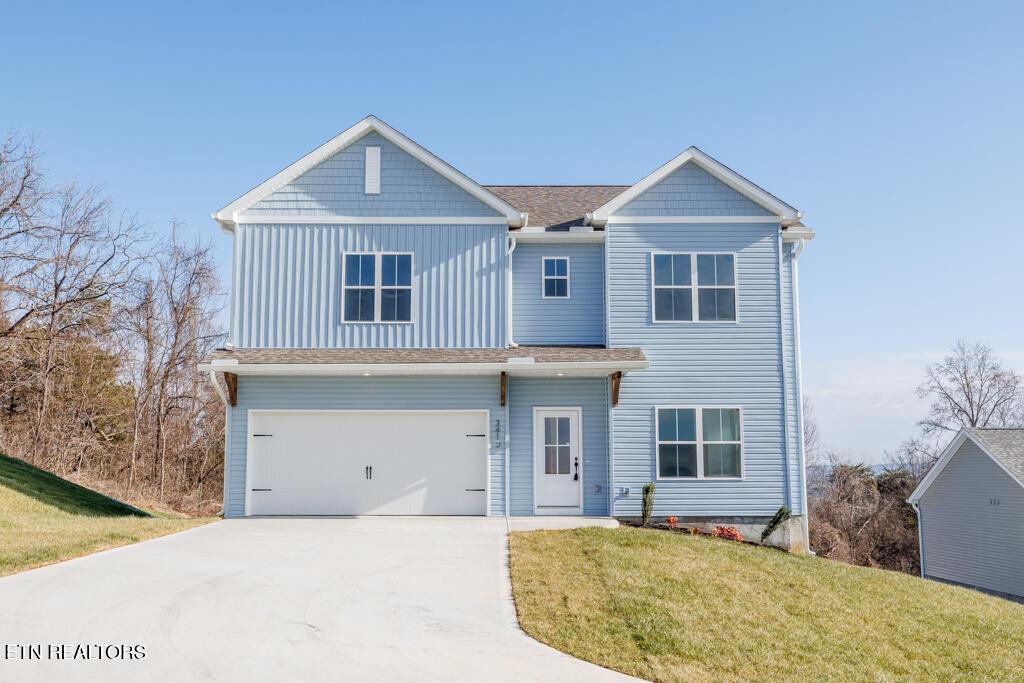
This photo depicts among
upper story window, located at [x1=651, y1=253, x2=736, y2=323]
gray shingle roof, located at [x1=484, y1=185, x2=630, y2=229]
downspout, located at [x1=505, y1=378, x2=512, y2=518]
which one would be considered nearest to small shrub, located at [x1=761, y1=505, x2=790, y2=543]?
upper story window, located at [x1=651, y1=253, x2=736, y2=323]

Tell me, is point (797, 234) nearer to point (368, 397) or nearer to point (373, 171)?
point (373, 171)

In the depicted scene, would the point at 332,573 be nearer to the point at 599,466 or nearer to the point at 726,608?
the point at 726,608

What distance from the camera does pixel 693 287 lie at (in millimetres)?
16328

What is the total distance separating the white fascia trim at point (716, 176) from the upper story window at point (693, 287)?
122cm

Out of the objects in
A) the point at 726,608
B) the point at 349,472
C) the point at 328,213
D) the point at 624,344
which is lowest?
the point at 726,608

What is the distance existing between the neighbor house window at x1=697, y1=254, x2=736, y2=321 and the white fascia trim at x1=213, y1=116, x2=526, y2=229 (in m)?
3.73

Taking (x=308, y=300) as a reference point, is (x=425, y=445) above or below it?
below

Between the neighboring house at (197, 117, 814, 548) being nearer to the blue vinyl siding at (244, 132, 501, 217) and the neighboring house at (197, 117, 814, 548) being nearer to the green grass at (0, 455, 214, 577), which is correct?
→ the blue vinyl siding at (244, 132, 501, 217)

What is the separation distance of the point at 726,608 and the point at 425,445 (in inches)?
305

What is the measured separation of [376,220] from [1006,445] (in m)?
20.1

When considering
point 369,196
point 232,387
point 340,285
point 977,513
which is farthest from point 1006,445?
point 232,387

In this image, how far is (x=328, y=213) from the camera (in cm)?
1619

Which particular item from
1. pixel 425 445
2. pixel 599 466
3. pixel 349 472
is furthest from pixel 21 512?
pixel 599 466

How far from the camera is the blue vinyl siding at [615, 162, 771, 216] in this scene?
645 inches
